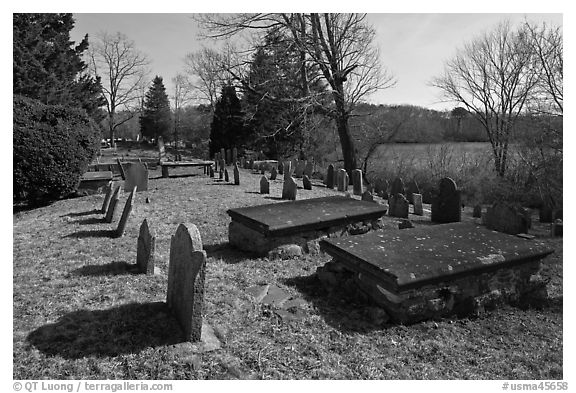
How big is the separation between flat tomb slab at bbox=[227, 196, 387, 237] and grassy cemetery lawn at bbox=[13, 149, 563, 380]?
0.55 meters

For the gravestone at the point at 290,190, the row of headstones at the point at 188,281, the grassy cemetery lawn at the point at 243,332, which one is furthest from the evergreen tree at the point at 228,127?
the row of headstones at the point at 188,281

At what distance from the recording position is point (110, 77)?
38219 mm

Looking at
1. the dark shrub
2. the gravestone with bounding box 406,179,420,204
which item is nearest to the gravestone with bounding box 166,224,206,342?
the dark shrub

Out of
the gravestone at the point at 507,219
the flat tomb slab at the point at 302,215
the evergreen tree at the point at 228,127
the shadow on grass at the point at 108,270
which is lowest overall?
the shadow on grass at the point at 108,270

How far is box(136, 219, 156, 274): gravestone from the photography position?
5023 millimetres

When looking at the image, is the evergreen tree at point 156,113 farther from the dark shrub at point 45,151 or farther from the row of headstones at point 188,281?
the row of headstones at point 188,281

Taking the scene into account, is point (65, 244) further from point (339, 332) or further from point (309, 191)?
point (309, 191)

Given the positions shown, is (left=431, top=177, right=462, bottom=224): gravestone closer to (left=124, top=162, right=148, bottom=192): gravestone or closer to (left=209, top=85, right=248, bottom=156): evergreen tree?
(left=124, top=162, right=148, bottom=192): gravestone

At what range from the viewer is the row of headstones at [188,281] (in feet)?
11.3

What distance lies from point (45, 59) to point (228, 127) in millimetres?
12413

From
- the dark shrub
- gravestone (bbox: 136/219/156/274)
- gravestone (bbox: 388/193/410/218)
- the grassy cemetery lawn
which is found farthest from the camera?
the dark shrub

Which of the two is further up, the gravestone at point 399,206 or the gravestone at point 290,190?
the gravestone at point 290,190

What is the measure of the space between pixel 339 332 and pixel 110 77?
4137cm

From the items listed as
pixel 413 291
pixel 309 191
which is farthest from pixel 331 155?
pixel 413 291
